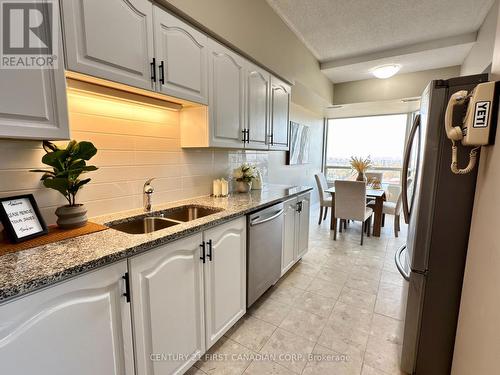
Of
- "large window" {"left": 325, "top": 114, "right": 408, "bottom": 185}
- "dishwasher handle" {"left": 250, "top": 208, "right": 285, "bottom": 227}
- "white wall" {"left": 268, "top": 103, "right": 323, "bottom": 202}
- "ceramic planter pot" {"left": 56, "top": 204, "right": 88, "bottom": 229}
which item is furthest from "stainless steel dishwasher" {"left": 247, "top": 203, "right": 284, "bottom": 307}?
"large window" {"left": 325, "top": 114, "right": 408, "bottom": 185}

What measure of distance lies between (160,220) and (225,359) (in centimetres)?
101

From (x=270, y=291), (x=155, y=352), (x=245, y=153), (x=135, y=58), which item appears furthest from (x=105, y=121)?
(x=270, y=291)

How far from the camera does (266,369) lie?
1.48 meters

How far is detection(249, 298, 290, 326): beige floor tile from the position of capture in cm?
192

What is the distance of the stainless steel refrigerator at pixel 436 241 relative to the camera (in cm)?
122

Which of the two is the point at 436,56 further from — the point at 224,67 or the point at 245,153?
the point at 224,67

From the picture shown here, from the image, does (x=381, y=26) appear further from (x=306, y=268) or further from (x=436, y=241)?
(x=306, y=268)

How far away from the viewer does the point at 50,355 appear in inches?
32.0

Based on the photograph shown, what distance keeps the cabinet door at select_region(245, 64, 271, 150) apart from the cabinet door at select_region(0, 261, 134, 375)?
162 cm

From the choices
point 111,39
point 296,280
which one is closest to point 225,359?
point 296,280

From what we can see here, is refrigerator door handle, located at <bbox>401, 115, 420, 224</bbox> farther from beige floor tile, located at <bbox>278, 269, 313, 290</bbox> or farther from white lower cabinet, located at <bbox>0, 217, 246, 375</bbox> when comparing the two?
beige floor tile, located at <bbox>278, 269, 313, 290</bbox>

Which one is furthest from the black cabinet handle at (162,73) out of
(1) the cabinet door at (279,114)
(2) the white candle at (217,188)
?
(1) the cabinet door at (279,114)

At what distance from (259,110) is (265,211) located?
1.05 metres

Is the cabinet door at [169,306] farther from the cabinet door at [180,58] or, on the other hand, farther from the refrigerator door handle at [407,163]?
the refrigerator door handle at [407,163]
